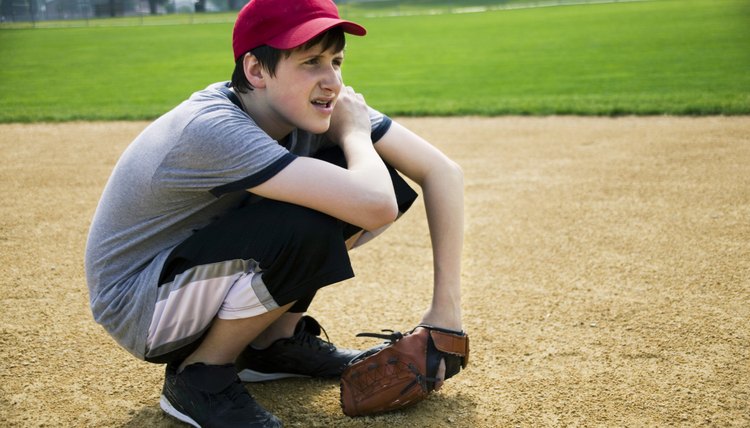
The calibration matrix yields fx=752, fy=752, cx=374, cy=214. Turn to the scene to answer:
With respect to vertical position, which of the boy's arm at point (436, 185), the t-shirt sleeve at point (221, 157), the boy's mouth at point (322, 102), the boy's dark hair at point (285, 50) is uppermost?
the boy's dark hair at point (285, 50)

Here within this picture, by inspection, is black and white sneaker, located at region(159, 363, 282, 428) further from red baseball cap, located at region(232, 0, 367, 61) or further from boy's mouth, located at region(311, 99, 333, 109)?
red baseball cap, located at region(232, 0, 367, 61)

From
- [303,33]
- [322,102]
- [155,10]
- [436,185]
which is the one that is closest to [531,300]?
[436,185]

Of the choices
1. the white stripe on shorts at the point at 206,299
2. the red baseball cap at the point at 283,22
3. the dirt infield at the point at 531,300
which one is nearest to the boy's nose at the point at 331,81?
the red baseball cap at the point at 283,22

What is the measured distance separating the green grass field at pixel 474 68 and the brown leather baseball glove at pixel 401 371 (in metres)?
6.20

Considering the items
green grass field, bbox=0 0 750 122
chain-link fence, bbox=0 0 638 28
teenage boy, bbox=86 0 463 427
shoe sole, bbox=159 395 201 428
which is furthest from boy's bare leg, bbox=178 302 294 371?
chain-link fence, bbox=0 0 638 28

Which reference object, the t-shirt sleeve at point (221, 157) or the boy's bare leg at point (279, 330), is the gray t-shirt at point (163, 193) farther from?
the boy's bare leg at point (279, 330)

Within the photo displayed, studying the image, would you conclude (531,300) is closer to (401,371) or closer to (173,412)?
(401,371)

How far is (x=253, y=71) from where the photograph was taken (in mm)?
2309

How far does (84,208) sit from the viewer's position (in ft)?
16.6

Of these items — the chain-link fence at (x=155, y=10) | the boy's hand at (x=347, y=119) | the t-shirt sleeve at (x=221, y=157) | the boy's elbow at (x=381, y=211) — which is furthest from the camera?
the chain-link fence at (x=155, y=10)

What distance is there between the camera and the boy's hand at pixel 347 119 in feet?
8.02

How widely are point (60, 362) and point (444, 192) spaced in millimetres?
1576

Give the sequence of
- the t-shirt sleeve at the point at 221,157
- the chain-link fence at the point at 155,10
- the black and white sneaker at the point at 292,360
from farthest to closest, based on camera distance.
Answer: the chain-link fence at the point at 155,10, the black and white sneaker at the point at 292,360, the t-shirt sleeve at the point at 221,157

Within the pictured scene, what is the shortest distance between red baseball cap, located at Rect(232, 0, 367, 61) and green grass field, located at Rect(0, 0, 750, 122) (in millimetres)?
6377
